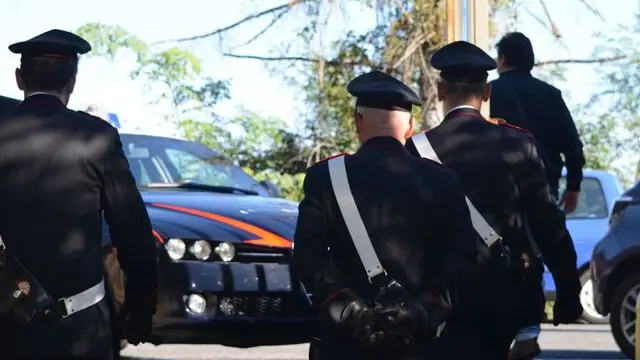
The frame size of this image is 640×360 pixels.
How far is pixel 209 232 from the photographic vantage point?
880 cm

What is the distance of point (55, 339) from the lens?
4.59 meters

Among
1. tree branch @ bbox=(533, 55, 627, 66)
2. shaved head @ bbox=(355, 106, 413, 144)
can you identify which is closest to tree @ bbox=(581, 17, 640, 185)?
tree branch @ bbox=(533, 55, 627, 66)

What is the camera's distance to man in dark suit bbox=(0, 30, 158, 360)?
4594 mm

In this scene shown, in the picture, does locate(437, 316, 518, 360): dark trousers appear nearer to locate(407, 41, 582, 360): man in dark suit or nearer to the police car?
locate(407, 41, 582, 360): man in dark suit

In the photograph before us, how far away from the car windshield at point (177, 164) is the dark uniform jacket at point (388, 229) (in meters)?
5.54

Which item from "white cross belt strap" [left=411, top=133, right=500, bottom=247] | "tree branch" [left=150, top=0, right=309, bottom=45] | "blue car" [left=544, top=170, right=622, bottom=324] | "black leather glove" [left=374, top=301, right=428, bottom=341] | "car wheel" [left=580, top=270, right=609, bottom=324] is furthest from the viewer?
"blue car" [left=544, top=170, right=622, bottom=324]

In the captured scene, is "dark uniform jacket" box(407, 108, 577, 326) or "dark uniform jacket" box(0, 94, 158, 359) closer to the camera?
"dark uniform jacket" box(0, 94, 158, 359)

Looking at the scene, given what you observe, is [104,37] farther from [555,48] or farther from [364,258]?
[364,258]

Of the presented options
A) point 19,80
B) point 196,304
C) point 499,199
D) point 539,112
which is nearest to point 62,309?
point 19,80

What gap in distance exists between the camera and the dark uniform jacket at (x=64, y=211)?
15.1ft

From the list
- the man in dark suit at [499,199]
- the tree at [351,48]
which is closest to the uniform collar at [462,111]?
the man in dark suit at [499,199]

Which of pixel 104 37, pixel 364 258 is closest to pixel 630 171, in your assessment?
pixel 104 37

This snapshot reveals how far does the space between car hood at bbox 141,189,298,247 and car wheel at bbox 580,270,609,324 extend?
6.91 metres

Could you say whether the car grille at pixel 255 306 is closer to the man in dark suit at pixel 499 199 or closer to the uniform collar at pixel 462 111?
the man in dark suit at pixel 499 199
